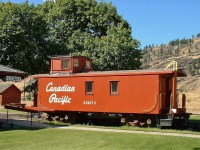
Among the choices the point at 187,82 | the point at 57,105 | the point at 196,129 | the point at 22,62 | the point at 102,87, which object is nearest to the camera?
the point at 196,129

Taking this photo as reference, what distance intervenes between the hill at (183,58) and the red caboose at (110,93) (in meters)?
28.6

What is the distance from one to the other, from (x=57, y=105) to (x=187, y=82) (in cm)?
5811

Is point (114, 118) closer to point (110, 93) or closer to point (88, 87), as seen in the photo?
point (110, 93)

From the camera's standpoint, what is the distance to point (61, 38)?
129ft

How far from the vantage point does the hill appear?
78.5m

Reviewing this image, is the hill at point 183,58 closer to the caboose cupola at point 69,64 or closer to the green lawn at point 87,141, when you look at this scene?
the caboose cupola at point 69,64

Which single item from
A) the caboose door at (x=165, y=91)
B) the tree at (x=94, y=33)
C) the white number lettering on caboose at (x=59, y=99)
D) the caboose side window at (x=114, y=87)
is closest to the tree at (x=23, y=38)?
the tree at (x=94, y=33)

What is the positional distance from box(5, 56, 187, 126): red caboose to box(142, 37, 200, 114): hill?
28.6 meters

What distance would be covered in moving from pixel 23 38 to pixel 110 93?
12632mm

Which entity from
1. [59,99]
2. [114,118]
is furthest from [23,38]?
[114,118]

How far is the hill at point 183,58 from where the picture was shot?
3091 inches

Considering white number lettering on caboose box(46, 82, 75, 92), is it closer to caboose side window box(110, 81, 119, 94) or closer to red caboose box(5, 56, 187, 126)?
red caboose box(5, 56, 187, 126)

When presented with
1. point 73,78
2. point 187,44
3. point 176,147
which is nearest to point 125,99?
point 73,78

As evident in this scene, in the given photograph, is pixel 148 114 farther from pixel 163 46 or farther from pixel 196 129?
pixel 163 46
